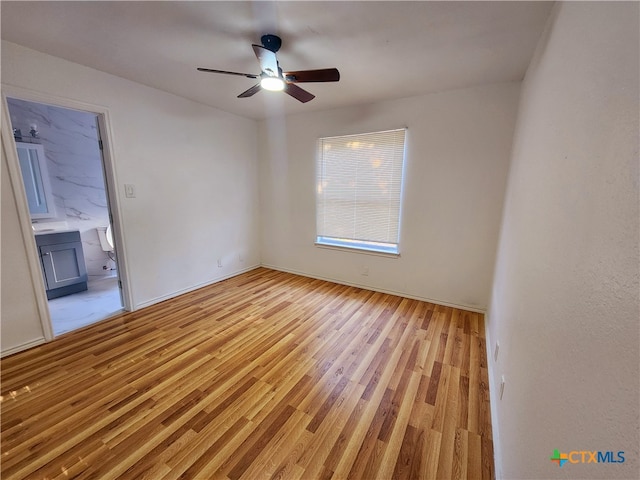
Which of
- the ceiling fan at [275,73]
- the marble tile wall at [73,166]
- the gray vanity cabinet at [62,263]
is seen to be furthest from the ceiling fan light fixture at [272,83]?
the gray vanity cabinet at [62,263]

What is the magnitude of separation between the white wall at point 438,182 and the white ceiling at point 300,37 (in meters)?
0.32

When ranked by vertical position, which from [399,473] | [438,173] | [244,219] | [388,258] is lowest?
[399,473]

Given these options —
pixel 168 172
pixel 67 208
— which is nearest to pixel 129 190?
pixel 168 172

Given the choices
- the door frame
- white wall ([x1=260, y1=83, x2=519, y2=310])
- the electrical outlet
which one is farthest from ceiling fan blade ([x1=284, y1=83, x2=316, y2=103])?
the electrical outlet

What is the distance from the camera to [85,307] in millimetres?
3045

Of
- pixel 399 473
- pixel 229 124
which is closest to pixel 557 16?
pixel 399 473

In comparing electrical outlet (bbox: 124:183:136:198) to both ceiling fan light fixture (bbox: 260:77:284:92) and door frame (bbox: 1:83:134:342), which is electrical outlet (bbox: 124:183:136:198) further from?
ceiling fan light fixture (bbox: 260:77:284:92)

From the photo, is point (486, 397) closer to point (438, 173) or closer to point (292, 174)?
point (438, 173)

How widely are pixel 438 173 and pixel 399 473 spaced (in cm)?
271

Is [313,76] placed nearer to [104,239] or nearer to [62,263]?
[62,263]

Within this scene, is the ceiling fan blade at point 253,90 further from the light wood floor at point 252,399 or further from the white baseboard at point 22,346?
the white baseboard at point 22,346

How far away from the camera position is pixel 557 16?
4.39 feet

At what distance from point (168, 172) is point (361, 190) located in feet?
7.99

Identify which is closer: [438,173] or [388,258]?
[438,173]
